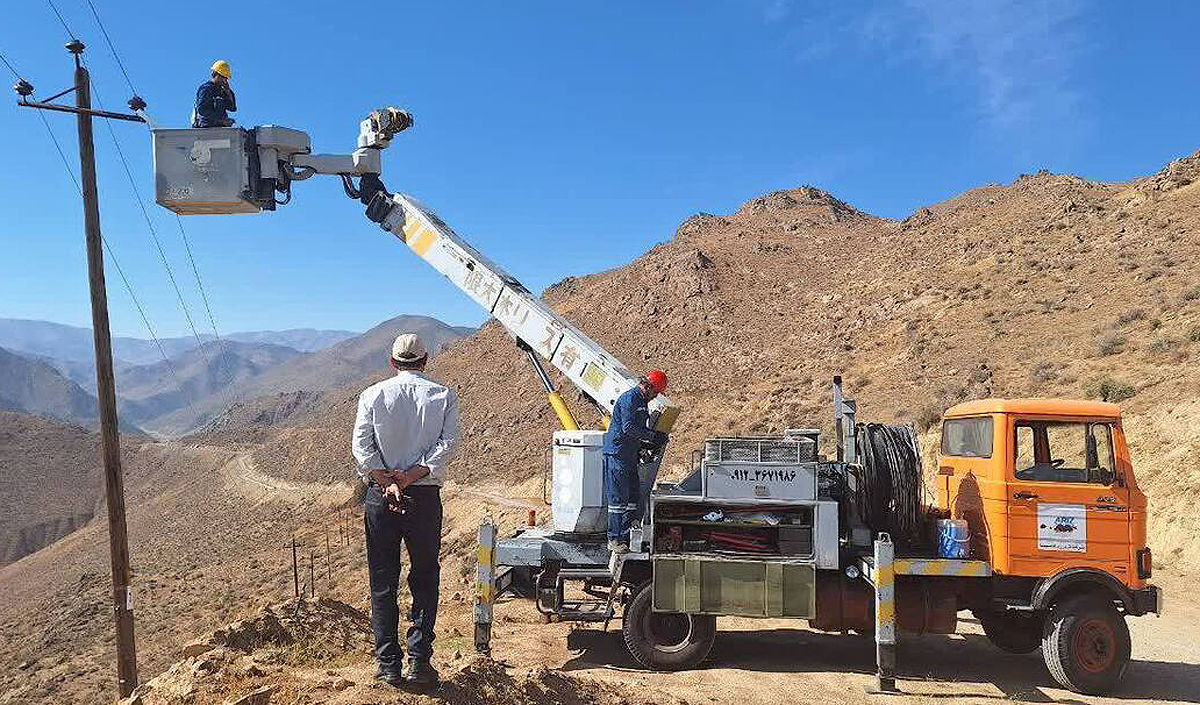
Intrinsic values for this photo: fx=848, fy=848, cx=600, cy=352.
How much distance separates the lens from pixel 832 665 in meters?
8.96

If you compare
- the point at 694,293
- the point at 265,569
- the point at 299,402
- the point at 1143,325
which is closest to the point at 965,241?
the point at 694,293

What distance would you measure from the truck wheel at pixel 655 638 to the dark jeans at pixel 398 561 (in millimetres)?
3945

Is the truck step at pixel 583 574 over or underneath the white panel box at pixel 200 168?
underneath

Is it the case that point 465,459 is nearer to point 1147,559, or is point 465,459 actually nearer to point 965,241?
point 965,241

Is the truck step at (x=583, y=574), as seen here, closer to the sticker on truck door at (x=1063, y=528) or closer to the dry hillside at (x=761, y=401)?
the dry hillside at (x=761, y=401)

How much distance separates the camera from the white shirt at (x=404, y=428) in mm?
4777

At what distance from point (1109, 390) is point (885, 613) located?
638 inches

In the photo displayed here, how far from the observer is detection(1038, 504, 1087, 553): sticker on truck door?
25.5 ft

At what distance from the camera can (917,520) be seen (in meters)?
8.61

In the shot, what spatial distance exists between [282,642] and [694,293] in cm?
4550

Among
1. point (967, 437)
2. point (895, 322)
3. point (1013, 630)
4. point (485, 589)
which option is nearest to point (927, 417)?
point (895, 322)

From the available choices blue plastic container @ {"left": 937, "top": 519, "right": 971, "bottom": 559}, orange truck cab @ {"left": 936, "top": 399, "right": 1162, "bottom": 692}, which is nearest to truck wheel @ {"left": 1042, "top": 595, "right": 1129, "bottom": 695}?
orange truck cab @ {"left": 936, "top": 399, "right": 1162, "bottom": 692}

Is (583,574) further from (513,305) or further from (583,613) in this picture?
(513,305)

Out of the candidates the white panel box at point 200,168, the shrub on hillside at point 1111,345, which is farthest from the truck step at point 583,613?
the shrub on hillside at point 1111,345
